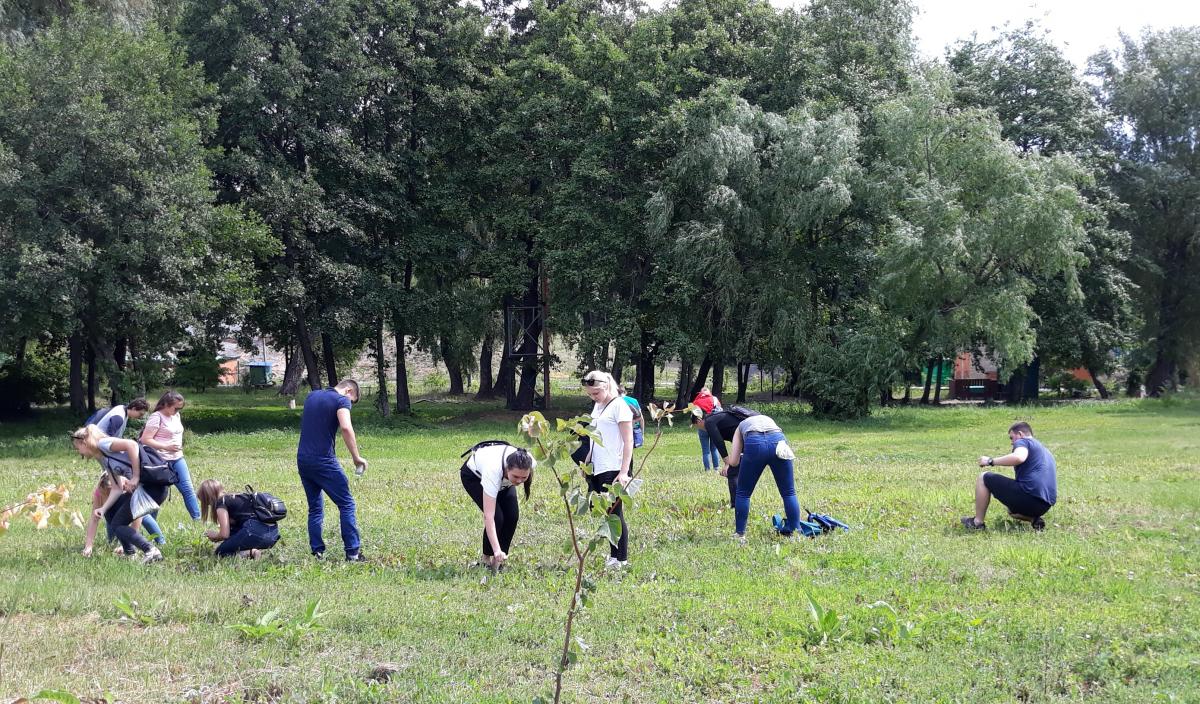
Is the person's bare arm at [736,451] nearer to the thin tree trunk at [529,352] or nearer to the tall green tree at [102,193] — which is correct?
the tall green tree at [102,193]

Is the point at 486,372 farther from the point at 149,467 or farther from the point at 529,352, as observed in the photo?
the point at 149,467

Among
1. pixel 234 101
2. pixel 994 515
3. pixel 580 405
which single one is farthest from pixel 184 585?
pixel 580 405

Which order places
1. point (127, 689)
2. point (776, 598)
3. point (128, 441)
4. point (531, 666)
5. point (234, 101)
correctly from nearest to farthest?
point (127, 689) < point (531, 666) < point (776, 598) < point (128, 441) < point (234, 101)

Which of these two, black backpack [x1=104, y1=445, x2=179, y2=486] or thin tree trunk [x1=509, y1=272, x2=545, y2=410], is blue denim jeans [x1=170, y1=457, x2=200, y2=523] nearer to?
black backpack [x1=104, y1=445, x2=179, y2=486]

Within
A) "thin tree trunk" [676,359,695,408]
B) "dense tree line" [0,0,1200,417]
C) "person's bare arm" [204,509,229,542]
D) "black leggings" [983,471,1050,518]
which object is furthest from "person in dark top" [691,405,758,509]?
"thin tree trunk" [676,359,695,408]

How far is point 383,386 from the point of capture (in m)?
33.9

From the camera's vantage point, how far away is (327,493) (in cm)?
915

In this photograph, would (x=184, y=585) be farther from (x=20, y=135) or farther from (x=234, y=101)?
(x=234, y=101)

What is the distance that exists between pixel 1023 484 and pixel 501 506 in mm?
5475

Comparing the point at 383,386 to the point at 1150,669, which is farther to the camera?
the point at 383,386

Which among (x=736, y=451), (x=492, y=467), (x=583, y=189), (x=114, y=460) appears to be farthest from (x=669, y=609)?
(x=583, y=189)

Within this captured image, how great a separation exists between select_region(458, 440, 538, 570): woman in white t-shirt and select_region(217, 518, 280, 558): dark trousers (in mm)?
2154

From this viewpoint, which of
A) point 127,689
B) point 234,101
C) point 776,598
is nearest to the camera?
point 127,689

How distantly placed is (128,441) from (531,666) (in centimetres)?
525
